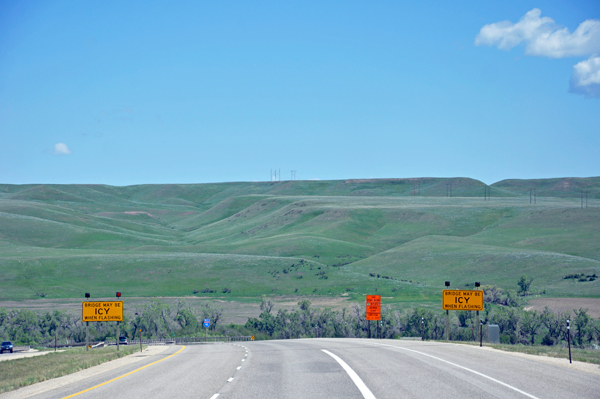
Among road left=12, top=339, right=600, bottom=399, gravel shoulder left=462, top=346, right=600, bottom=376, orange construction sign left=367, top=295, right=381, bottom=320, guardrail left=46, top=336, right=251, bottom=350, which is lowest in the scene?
guardrail left=46, top=336, right=251, bottom=350

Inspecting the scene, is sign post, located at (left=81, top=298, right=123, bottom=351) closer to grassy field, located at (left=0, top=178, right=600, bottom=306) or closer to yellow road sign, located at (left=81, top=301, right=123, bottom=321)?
yellow road sign, located at (left=81, top=301, right=123, bottom=321)

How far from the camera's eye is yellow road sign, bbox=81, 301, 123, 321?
34.3 m

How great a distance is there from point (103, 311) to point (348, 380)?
2308 centimetres

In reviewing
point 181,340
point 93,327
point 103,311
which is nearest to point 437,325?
point 181,340

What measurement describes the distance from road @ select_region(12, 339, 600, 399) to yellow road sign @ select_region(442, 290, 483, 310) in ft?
54.2

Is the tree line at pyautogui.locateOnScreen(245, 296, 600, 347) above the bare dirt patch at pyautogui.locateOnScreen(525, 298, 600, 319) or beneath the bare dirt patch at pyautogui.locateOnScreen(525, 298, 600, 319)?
beneath

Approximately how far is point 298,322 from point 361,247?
7206 centimetres

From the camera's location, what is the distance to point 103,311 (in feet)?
114

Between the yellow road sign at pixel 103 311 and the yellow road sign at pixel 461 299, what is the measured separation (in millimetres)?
20282

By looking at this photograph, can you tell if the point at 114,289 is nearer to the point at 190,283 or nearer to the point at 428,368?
the point at 190,283

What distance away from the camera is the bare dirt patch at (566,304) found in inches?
2653

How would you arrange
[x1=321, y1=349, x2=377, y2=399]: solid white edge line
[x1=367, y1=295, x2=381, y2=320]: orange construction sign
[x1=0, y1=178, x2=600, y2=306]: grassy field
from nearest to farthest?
1. [x1=321, y1=349, x2=377, y2=399]: solid white edge line
2. [x1=367, y1=295, x2=381, y2=320]: orange construction sign
3. [x1=0, y1=178, x2=600, y2=306]: grassy field

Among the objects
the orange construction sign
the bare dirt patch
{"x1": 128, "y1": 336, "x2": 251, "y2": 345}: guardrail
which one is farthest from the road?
the bare dirt patch

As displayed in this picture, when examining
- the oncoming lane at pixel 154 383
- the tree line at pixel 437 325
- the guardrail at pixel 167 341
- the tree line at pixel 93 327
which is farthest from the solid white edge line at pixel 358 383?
the tree line at pixel 93 327
